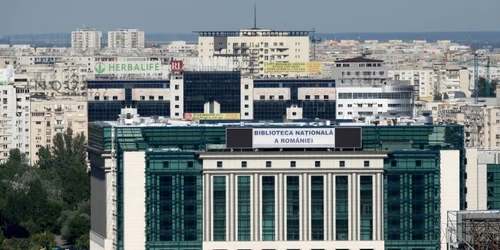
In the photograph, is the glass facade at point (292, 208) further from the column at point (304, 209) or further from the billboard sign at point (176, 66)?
the billboard sign at point (176, 66)

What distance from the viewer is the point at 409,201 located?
257 feet

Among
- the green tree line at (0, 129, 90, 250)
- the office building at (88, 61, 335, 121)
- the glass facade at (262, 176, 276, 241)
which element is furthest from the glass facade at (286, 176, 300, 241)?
the office building at (88, 61, 335, 121)

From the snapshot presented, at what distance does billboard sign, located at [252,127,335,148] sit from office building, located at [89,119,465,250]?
33 mm

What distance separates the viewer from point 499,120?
135750 mm

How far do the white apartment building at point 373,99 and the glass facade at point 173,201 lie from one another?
178ft

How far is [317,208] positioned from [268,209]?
5.38 ft

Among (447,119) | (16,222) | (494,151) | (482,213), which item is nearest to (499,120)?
(447,119)

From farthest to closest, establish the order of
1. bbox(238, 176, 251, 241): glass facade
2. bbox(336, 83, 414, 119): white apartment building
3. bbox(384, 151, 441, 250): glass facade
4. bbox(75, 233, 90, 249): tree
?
bbox(336, 83, 414, 119): white apartment building, bbox(75, 233, 90, 249): tree, bbox(384, 151, 441, 250): glass facade, bbox(238, 176, 251, 241): glass facade

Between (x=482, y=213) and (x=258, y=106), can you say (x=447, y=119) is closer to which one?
(x=258, y=106)

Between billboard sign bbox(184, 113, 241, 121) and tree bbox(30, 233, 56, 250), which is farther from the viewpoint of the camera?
billboard sign bbox(184, 113, 241, 121)

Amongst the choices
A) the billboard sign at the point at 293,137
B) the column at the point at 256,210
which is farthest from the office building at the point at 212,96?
the column at the point at 256,210

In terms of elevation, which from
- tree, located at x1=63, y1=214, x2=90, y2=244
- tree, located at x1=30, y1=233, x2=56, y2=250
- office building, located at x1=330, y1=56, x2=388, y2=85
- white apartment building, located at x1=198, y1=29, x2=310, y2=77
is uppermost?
white apartment building, located at x1=198, y1=29, x2=310, y2=77

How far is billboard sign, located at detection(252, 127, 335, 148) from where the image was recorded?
7812 cm

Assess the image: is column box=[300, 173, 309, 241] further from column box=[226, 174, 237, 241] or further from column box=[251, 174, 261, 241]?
column box=[226, 174, 237, 241]
